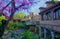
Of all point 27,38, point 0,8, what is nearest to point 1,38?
point 0,8

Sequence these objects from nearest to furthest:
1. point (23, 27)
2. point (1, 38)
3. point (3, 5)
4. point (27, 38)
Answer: point (3, 5) < point (1, 38) < point (27, 38) < point (23, 27)

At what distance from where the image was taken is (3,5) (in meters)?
4.50

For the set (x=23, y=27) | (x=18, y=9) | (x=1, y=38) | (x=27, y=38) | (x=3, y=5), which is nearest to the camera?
(x=18, y=9)

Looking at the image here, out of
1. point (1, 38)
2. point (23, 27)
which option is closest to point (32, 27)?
point (23, 27)

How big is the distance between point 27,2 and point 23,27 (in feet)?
58.6

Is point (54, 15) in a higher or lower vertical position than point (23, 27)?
higher

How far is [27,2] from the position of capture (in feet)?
14.0

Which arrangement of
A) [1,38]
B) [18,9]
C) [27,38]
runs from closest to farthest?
[18,9] < [1,38] < [27,38]

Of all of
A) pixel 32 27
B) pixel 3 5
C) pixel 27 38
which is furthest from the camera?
pixel 32 27

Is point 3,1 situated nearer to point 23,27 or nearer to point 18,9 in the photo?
point 18,9

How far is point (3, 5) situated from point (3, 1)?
144 mm

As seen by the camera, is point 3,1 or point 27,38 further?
point 27,38

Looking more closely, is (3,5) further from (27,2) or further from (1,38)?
(1,38)

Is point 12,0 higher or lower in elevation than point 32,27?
higher
